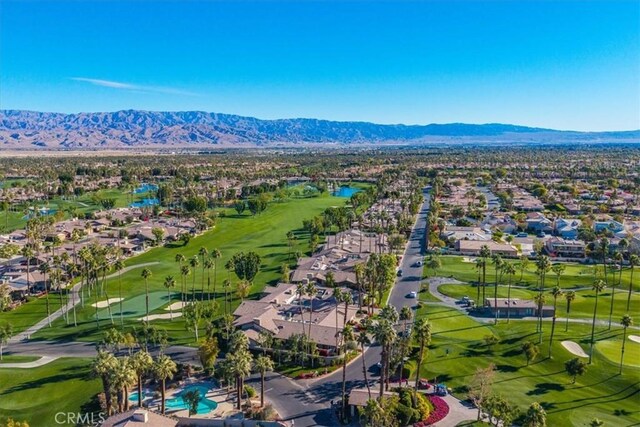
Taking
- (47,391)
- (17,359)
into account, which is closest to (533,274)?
(47,391)

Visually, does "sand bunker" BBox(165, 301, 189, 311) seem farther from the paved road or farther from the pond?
the pond

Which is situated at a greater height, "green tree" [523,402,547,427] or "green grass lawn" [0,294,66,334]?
"green tree" [523,402,547,427]

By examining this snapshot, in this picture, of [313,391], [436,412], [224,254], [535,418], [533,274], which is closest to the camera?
[535,418]

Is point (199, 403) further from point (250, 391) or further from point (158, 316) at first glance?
point (158, 316)

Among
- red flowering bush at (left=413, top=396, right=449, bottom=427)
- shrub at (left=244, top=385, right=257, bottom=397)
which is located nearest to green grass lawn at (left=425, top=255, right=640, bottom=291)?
red flowering bush at (left=413, top=396, right=449, bottom=427)

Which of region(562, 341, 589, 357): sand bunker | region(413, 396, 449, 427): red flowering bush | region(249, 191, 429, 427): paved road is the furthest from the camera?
region(562, 341, 589, 357): sand bunker

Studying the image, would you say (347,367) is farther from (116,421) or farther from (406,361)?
(116,421)

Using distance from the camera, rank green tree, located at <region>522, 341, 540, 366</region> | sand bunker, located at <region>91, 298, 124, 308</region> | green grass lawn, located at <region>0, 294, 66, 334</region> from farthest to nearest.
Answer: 1. sand bunker, located at <region>91, 298, 124, 308</region>
2. green grass lawn, located at <region>0, 294, 66, 334</region>
3. green tree, located at <region>522, 341, 540, 366</region>
